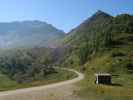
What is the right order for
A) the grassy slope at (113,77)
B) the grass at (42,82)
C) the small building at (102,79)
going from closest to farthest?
1. the grassy slope at (113,77)
2. the grass at (42,82)
3. the small building at (102,79)

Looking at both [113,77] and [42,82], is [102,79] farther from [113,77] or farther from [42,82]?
[113,77]

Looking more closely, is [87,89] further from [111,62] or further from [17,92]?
[111,62]

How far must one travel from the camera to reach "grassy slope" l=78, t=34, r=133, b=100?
5050 centimetres

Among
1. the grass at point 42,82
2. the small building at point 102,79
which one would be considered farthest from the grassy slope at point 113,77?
the grass at point 42,82

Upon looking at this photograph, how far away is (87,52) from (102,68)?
5900 centimetres

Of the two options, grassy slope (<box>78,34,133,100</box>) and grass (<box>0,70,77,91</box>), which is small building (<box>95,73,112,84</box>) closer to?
grassy slope (<box>78,34,133,100</box>)

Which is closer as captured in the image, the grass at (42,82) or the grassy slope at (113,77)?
the grassy slope at (113,77)

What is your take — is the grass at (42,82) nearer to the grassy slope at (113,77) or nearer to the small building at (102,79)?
the grassy slope at (113,77)

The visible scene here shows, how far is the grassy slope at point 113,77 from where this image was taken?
1988 inches

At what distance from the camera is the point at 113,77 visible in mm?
90625

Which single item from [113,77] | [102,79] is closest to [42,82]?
[102,79]

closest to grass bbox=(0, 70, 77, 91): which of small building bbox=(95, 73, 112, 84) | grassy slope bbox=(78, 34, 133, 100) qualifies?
grassy slope bbox=(78, 34, 133, 100)

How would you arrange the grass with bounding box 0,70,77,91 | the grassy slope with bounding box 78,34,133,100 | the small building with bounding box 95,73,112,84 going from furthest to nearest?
1. the small building with bounding box 95,73,112,84
2. the grass with bounding box 0,70,77,91
3. the grassy slope with bounding box 78,34,133,100

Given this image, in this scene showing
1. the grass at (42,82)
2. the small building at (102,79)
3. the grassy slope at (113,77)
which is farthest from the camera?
the small building at (102,79)
